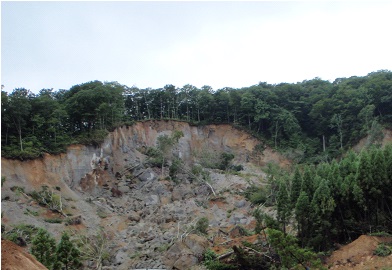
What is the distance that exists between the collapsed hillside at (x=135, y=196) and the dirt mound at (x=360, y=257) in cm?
778

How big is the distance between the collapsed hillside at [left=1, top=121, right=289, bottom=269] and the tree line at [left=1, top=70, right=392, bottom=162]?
1.95 metres

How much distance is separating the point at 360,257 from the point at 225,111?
1477 inches

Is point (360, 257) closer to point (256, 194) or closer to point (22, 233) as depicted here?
point (256, 194)

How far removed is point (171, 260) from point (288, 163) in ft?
95.1

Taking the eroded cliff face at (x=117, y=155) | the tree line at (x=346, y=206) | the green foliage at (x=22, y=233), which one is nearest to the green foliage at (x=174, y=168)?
the eroded cliff face at (x=117, y=155)

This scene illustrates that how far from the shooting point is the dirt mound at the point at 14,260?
35.5 ft

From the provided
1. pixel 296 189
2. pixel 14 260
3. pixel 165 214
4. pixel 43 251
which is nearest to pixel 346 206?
pixel 296 189

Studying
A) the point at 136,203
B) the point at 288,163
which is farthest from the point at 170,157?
the point at 288,163

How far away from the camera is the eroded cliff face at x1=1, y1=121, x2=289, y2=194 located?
34.7 metres

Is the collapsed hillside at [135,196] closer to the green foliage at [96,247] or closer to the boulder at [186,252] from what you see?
the boulder at [186,252]

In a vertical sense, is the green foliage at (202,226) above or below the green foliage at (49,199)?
below

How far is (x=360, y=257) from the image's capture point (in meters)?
19.6

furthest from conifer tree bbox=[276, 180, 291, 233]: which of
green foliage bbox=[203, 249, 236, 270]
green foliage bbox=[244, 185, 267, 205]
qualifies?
green foliage bbox=[244, 185, 267, 205]

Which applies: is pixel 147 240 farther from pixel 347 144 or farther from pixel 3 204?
pixel 347 144
